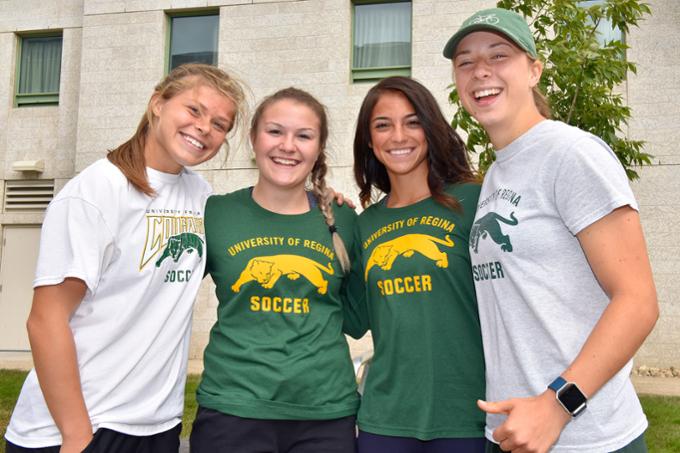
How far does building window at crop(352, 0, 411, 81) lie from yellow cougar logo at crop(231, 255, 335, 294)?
333 inches

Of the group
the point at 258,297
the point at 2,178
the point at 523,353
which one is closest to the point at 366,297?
the point at 258,297

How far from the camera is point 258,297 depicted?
2576 millimetres

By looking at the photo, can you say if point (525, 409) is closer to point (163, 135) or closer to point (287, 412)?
point (287, 412)

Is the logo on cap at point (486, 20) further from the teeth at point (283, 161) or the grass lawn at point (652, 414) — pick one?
the grass lawn at point (652, 414)

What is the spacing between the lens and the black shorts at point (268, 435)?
94.5 inches

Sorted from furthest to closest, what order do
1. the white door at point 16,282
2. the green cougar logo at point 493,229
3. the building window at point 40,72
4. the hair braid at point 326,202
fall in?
the building window at point 40,72 < the white door at point 16,282 < the hair braid at point 326,202 < the green cougar logo at point 493,229

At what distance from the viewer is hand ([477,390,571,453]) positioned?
5.32 ft

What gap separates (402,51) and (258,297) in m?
8.87

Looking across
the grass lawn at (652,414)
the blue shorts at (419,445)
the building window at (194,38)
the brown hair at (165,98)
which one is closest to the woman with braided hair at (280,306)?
the blue shorts at (419,445)

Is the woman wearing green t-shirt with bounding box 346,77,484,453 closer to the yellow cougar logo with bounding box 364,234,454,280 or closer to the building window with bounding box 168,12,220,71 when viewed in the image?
the yellow cougar logo with bounding box 364,234,454,280

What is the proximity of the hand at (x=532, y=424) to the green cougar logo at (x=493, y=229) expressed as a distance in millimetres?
493

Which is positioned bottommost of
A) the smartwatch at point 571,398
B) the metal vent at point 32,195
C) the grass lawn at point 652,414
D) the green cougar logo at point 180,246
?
the grass lawn at point 652,414

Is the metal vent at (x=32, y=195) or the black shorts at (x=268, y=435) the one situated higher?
the metal vent at (x=32, y=195)

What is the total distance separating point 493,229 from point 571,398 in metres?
0.61
